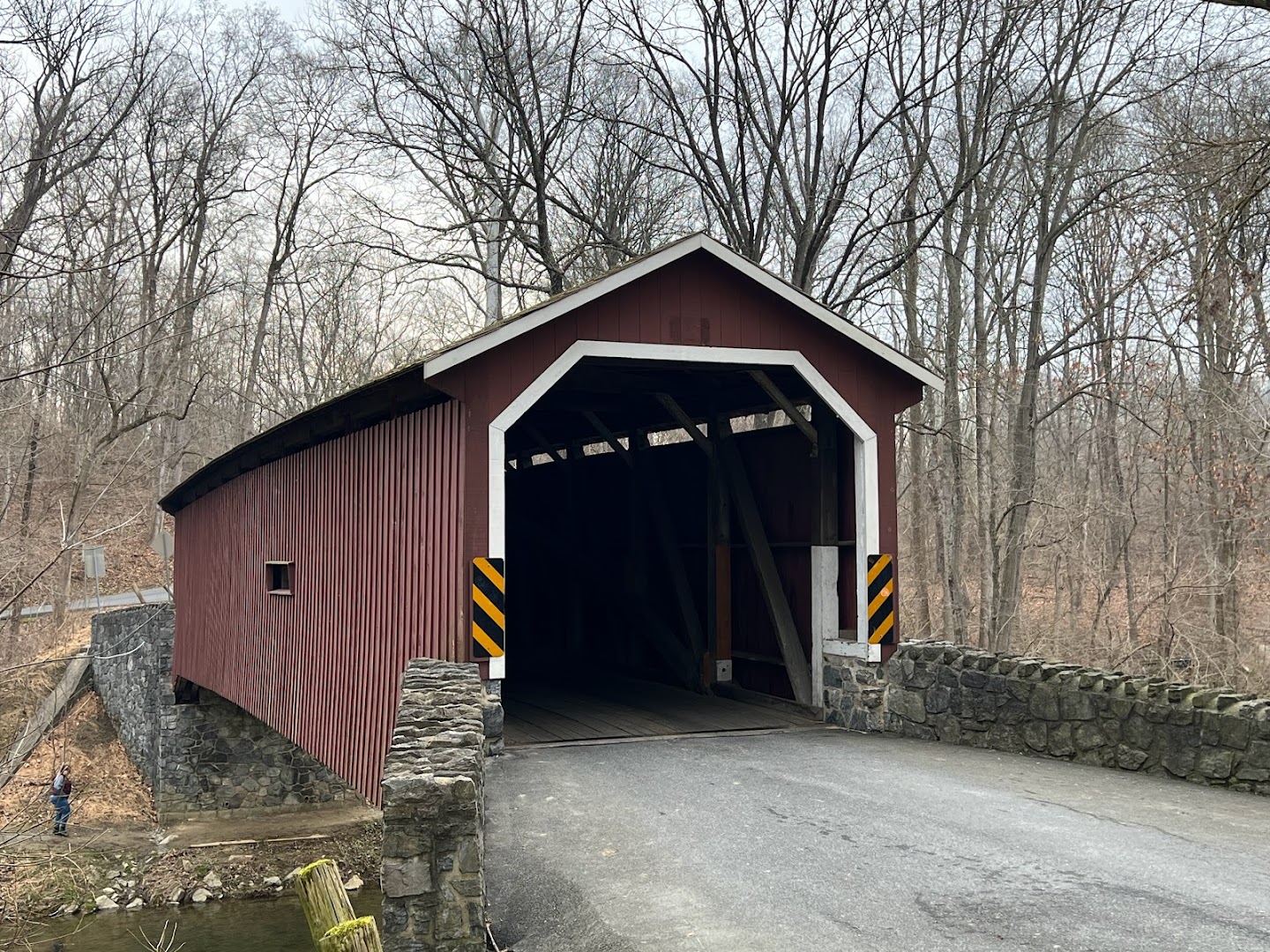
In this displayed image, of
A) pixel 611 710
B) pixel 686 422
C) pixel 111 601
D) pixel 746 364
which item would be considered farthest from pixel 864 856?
pixel 111 601

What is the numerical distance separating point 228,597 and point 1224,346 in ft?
38.5

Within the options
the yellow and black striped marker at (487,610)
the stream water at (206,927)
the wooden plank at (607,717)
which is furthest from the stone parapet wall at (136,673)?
the yellow and black striped marker at (487,610)

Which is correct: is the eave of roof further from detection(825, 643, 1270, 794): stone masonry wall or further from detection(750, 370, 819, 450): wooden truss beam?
detection(825, 643, 1270, 794): stone masonry wall

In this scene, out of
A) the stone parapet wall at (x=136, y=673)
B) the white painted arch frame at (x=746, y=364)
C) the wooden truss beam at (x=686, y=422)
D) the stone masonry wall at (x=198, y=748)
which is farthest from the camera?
the stone parapet wall at (x=136, y=673)

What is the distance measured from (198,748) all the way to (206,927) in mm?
3715

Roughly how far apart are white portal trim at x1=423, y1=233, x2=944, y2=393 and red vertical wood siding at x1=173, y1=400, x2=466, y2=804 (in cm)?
41

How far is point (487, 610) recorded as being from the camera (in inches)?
277

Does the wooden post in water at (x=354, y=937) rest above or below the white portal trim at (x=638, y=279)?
below

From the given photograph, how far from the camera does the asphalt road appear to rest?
399 centimetres

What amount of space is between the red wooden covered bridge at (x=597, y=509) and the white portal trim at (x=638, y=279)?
0.06 ft

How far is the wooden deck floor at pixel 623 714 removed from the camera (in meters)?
8.23

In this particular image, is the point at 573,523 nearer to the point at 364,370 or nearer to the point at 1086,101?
the point at 1086,101

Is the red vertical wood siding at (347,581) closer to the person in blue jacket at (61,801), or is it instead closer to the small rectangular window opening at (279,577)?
the small rectangular window opening at (279,577)

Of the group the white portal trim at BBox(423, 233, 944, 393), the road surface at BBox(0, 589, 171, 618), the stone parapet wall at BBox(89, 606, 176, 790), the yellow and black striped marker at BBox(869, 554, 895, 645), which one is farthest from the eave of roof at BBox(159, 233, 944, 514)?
the road surface at BBox(0, 589, 171, 618)
